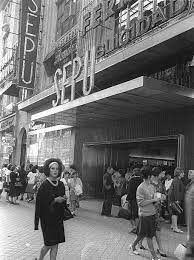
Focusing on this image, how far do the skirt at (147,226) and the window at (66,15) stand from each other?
16.2 m

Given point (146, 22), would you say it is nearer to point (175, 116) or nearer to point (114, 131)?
point (175, 116)

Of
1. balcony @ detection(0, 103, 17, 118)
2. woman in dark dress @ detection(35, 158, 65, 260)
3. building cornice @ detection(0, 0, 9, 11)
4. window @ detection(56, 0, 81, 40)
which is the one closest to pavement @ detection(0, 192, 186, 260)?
woman in dark dress @ detection(35, 158, 65, 260)

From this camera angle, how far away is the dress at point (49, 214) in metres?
5.64

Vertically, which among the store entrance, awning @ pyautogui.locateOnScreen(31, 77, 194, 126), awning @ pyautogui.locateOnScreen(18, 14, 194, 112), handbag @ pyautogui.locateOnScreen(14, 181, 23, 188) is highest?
awning @ pyautogui.locateOnScreen(18, 14, 194, 112)

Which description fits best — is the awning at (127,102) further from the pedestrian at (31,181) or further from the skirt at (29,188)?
the skirt at (29,188)

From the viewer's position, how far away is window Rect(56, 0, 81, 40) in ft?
71.7

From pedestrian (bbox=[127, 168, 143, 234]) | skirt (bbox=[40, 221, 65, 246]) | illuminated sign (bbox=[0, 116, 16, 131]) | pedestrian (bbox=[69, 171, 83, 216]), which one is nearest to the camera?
skirt (bbox=[40, 221, 65, 246])

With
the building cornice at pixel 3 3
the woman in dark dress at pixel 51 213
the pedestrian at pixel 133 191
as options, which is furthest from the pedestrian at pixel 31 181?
the building cornice at pixel 3 3

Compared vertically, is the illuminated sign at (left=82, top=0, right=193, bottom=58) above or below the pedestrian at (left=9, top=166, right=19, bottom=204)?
above

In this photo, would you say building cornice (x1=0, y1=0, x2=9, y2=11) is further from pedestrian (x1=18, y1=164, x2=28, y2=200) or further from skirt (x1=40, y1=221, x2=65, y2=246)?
skirt (x1=40, y1=221, x2=65, y2=246)

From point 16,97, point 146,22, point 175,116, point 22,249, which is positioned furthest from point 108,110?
point 16,97

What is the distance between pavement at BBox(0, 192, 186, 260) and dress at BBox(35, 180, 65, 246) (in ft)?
4.85

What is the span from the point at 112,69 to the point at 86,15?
14.6 ft

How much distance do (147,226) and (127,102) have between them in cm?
605
